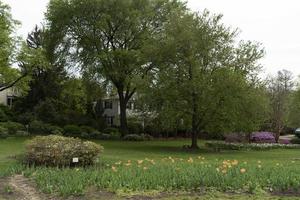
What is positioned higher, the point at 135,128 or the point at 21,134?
the point at 135,128

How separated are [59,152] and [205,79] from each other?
16337 mm

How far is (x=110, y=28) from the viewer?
43.6 m

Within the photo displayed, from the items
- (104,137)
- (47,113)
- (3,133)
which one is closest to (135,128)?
(104,137)

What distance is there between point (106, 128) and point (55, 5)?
13.4 metres

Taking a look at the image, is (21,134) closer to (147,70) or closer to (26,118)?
(26,118)

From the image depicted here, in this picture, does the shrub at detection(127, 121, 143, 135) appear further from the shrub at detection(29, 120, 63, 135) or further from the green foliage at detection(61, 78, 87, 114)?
the shrub at detection(29, 120, 63, 135)

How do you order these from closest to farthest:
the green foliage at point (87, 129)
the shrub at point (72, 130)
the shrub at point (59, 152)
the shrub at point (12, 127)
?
the shrub at point (59, 152) < the shrub at point (12, 127) < the shrub at point (72, 130) < the green foliage at point (87, 129)

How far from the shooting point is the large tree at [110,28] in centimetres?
4197

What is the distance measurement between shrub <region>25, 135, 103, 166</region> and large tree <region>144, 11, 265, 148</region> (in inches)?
589

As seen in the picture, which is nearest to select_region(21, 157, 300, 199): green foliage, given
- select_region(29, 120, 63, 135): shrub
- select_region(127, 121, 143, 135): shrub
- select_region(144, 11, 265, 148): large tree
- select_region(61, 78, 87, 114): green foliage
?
select_region(144, 11, 265, 148): large tree

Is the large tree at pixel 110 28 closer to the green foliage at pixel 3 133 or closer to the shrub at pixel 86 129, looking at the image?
the shrub at pixel 86 129

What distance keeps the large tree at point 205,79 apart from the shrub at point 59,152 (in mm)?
14958

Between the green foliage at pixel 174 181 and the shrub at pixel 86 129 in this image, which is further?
the shrub at pixel 86 129

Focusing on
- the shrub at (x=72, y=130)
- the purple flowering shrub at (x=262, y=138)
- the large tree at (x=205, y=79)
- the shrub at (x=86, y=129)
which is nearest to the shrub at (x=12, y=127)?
the shrub at (x=72, y=130)
